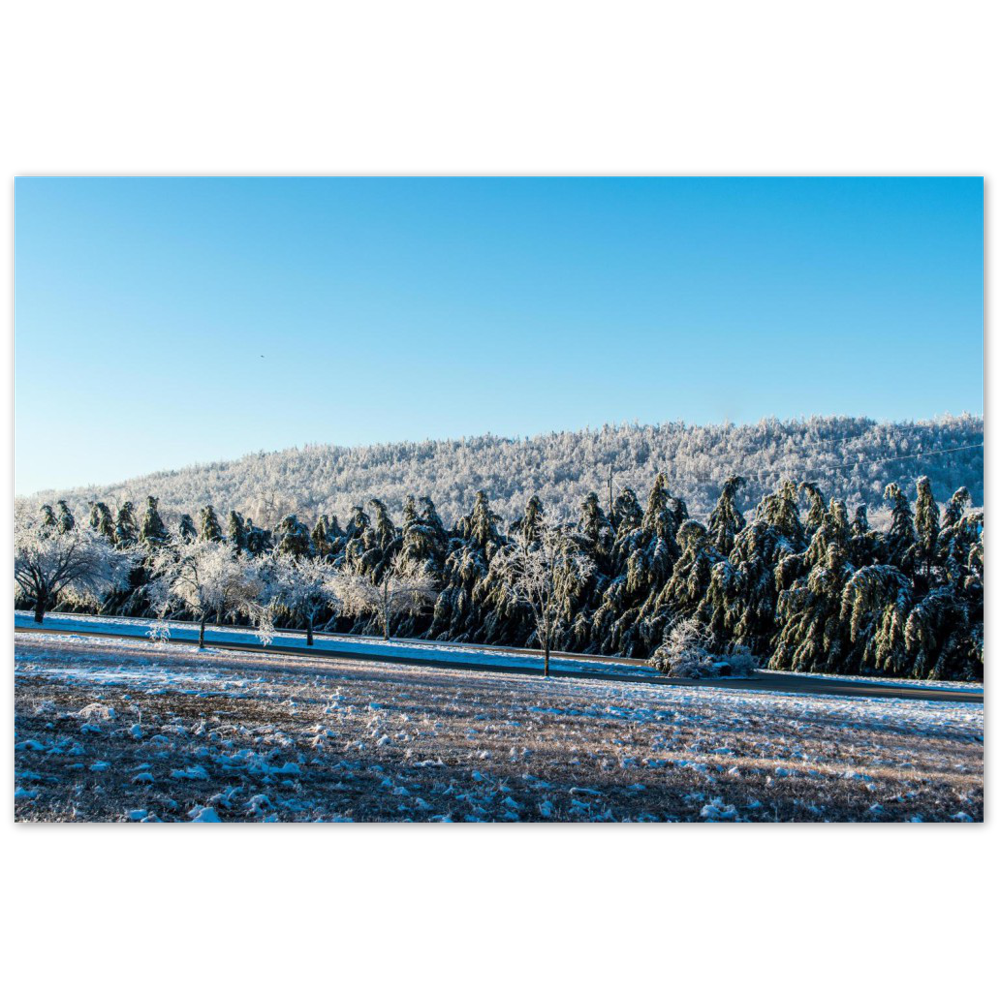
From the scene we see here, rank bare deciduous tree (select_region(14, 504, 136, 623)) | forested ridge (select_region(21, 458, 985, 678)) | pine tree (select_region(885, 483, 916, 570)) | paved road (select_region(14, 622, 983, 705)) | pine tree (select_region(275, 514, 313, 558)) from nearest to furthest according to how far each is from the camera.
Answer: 1. paved road (select_region(14, 622, 983, 705))
2. forested ridge (select_region(21, 458, 985, 678))
3. pine tree (select_region(885, 483, 916, 570))
4. bare deciduous tree (select_region(14, 504, 136, 623))
5. pine tree (select_region(275, 514, 313, 558))

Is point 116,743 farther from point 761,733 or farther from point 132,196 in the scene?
Result: point 761,733

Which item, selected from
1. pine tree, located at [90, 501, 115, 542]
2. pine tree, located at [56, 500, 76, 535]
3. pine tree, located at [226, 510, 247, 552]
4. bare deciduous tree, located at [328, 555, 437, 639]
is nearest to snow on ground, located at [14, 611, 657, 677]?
bare deciduous tree, located at [328, 555, 437, 639]

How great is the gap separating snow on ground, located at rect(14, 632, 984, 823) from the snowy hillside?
364 centimetres

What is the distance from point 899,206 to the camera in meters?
6.70

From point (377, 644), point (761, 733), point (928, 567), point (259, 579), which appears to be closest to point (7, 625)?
point (761, 733)

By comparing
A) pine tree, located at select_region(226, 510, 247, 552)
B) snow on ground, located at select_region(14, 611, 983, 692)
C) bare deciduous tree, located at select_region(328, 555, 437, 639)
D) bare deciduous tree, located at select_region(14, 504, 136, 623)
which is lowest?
snow on ground, located at select_region(14, 611, 983, 692)

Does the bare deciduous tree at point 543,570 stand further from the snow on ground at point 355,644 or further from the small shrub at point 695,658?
the small shrub at point 695,658

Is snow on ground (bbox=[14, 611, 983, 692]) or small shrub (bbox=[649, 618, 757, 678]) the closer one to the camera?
small shrub (bbox=[649, 618, 757, 678])

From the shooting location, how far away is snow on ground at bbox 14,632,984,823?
5.64 m

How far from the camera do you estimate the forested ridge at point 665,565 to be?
15.1 m

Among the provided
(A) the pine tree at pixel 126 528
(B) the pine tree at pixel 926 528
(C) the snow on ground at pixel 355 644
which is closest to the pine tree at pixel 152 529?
(A) the pine tree at pixel 126 528

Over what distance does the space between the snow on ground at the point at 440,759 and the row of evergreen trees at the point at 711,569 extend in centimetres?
628

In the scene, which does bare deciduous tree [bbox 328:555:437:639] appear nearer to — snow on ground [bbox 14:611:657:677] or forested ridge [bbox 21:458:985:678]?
forested ridge [bbox 21:458:985:678]

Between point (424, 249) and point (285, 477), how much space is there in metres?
8.83
